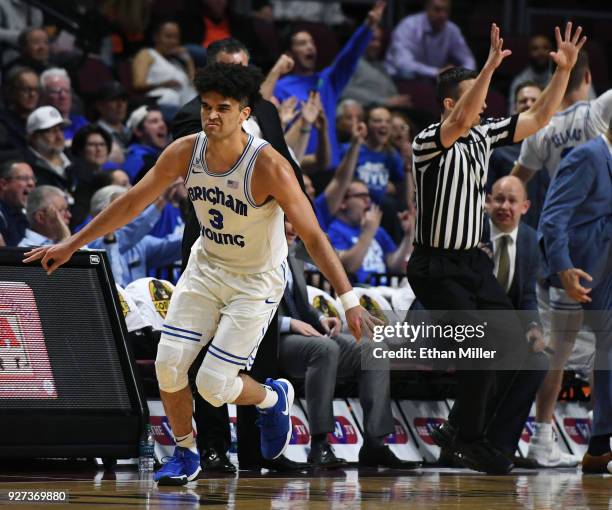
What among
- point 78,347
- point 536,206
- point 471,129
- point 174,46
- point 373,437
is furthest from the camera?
point 174,46

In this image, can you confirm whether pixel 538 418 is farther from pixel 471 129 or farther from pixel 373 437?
pixel 471 129

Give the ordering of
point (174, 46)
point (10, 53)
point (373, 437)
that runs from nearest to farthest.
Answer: point (373, 437), point (10, 53), point (174, 46)

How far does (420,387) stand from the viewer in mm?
8164

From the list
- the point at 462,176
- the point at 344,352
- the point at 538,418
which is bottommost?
the point at 538,418

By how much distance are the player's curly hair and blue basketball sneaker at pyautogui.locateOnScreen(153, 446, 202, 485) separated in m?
1.62

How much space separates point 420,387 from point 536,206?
1.90 m

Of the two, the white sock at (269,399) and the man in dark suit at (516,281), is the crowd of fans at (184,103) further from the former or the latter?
the white sock at (269,399)

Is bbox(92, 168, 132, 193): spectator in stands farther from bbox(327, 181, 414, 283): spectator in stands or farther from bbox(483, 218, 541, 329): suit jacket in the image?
bbox(483, 218, 541, 329): suit jacket

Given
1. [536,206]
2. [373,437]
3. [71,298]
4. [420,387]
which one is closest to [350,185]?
[536,206]

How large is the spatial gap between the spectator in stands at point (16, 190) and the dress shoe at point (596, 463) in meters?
3.84

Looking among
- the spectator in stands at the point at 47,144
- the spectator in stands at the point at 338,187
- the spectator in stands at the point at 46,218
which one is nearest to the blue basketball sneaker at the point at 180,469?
the spectator in stands at the point at 46,218

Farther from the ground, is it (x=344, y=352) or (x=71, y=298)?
(x=71, y=298)

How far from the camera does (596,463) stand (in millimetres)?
7285

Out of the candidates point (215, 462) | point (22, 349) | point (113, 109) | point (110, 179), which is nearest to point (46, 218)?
point (110, 179)
